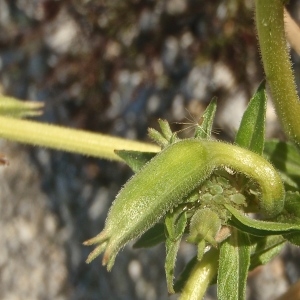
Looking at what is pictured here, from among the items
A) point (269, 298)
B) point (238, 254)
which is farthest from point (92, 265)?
point (238, 254)

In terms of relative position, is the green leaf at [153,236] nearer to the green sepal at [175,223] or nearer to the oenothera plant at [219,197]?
the oenothera plant at [219,197]

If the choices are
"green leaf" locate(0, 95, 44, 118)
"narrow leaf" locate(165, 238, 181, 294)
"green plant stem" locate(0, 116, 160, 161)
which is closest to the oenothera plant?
"narrow leaf" locate(165, 238, 181, 294)

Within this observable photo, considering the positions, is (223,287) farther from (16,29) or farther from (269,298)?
(16,29)

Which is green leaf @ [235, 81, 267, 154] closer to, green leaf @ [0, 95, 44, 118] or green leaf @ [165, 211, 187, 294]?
green leaf @ [165, 211, 187, 294]

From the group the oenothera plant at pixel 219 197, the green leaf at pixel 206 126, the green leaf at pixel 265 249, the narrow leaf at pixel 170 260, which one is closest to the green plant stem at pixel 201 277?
the oenothera plant at pixel 219 197

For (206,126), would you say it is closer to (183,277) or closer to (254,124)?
(254,124)

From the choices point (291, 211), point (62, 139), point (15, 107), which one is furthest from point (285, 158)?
point (15, 107)
